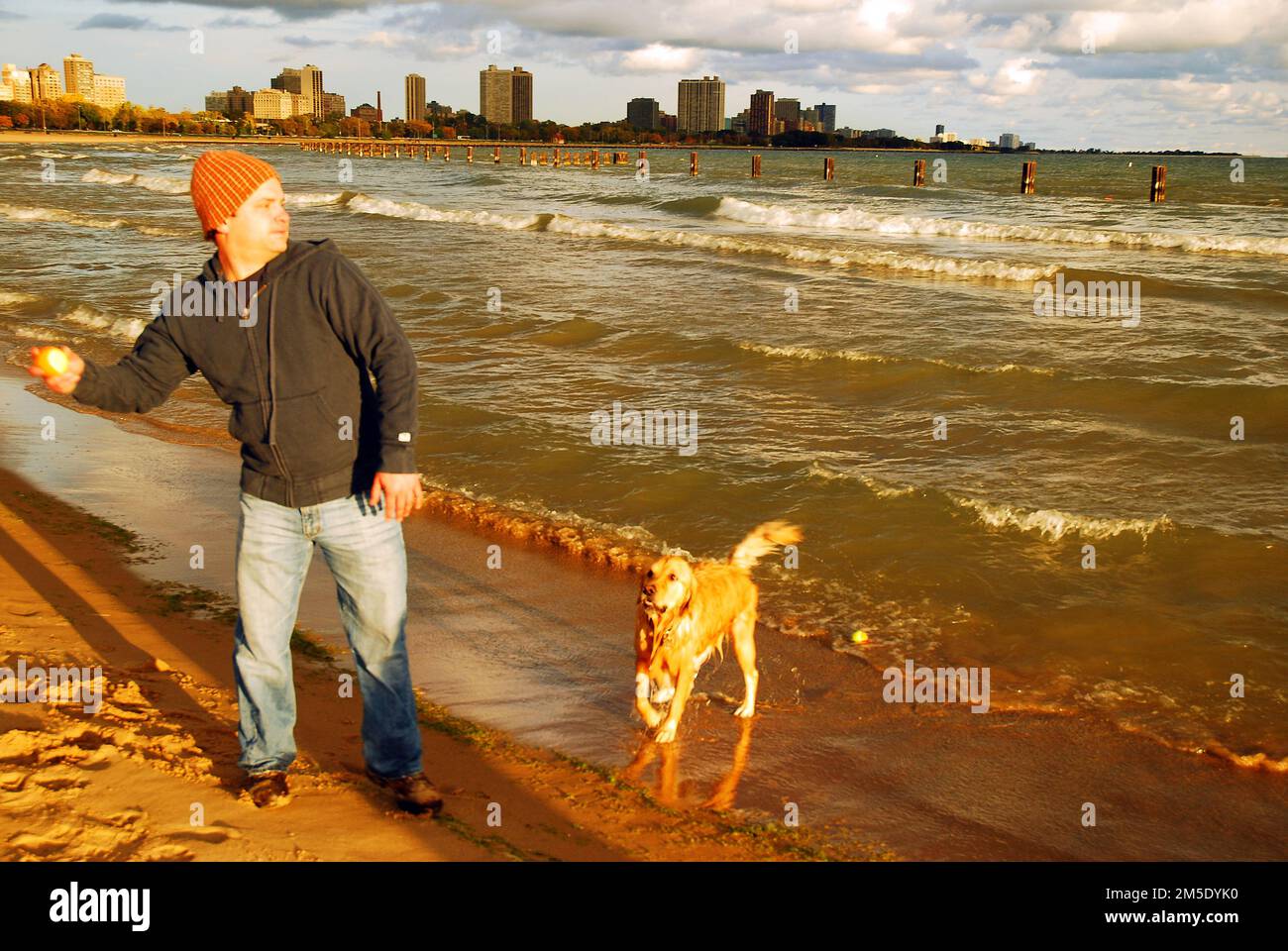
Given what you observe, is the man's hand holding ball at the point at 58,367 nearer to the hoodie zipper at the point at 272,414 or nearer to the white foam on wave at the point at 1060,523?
the hoodie zipper at the point at 272,414

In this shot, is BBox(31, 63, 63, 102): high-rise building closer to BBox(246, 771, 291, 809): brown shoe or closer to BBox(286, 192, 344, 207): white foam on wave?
BBox(286, 192, 344, 207): white foam on wave

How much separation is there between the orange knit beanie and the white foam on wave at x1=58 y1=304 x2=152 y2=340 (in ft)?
41.7

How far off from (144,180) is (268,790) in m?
54.8

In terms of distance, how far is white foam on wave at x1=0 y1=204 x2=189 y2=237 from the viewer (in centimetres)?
2895

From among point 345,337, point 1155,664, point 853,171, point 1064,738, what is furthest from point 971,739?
point 853,171

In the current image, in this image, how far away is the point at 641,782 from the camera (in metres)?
4.53

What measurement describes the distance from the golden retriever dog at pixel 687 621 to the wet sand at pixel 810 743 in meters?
0.30

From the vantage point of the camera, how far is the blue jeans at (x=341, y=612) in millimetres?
3648

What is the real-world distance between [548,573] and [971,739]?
302 cm

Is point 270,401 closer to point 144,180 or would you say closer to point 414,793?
point 414,793

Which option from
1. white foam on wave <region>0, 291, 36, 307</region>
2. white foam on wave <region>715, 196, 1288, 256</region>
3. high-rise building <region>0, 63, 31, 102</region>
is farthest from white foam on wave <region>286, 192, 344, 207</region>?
high-rise building <region>0, 63, 31, 102</region>

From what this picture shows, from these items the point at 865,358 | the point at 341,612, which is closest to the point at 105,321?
the point at 865,358

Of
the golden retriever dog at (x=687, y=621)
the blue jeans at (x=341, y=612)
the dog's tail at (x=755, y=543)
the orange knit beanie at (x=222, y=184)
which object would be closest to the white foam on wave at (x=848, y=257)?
the dog's tail at (x=755, y=543)

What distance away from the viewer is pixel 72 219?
31578 millimetres
